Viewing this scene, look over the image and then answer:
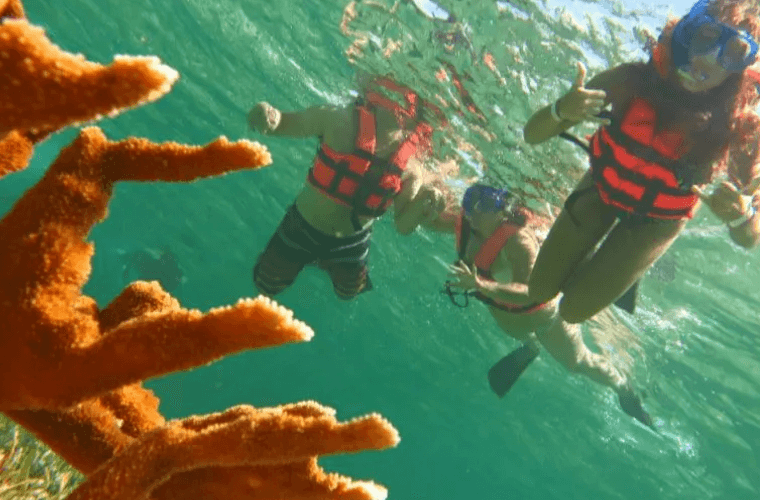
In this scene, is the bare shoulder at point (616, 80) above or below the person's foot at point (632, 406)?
above

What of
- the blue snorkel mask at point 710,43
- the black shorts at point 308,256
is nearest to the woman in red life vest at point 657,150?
the blue snorkel mask at point 710,43

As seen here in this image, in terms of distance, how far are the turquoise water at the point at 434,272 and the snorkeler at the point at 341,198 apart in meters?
3.07

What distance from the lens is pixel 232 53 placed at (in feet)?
57.6

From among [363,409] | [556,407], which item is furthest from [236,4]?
[363,409]

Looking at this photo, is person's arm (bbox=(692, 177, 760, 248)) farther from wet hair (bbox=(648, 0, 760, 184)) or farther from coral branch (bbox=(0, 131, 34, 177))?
coral branch (bbox=(0, 131, 34, 177))

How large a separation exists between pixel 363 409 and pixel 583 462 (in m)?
23.8

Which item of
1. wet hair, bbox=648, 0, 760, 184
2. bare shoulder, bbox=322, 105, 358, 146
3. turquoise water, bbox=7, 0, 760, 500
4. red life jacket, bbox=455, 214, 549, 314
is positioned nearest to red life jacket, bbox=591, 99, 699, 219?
wet hair, bbox=648, 0, 760, 184

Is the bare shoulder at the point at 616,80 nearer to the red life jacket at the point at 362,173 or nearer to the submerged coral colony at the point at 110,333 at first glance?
the red life jacket at the point at 362,173

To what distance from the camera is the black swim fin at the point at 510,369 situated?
35.6 feet

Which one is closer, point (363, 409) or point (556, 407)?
point (556, 407)

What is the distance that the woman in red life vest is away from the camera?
524 centimetres

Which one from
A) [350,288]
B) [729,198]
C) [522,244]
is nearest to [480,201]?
[522,244]

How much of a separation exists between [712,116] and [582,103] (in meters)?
1.42

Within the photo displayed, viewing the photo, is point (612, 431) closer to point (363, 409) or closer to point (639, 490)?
point (639, 490)
